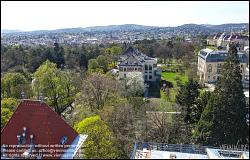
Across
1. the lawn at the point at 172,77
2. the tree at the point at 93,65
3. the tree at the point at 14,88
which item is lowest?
the lawn at the point at 172,77

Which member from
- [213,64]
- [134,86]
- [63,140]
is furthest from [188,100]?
[213,64]

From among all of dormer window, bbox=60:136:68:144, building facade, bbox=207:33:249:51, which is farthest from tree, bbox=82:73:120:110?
building facade, bbox=207:33:249:51

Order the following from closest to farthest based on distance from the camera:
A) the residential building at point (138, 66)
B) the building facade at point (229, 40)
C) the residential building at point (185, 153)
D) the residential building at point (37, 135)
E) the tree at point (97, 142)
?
the residential building at point (37, 135), the residential building at point (185, 153), the tree at point (97, 142), the residential building at point (138, 66), the building facade at point (229, 40)

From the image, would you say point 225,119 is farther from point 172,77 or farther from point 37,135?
point 172,77

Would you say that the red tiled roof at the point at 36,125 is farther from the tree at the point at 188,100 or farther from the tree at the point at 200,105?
the tree at the point at 188,100

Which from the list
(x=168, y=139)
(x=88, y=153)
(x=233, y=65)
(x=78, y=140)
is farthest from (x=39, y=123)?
(x=233, y=65)

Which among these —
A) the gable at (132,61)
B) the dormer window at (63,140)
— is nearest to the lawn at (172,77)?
the gable at (132,61)
